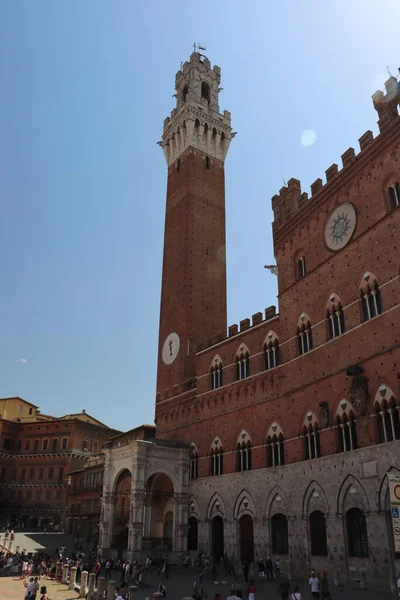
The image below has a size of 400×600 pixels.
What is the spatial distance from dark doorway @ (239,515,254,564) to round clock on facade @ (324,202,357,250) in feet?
49.4

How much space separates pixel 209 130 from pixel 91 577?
124ft

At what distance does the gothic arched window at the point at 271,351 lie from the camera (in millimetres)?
27453

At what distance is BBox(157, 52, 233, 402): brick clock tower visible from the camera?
A: 121 ft

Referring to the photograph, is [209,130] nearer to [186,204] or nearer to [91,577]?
[186,204]

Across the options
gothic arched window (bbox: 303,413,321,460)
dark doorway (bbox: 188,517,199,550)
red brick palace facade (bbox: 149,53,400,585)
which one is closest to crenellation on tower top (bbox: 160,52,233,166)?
red brick palace facade (bbox: 149,53,400,585)

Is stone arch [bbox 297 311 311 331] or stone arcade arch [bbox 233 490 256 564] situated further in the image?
stone arcade arch [bbox 233 490 256 564]

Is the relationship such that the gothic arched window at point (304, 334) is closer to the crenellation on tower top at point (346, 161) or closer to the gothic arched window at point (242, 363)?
the gothic arched window at point (242, 363)

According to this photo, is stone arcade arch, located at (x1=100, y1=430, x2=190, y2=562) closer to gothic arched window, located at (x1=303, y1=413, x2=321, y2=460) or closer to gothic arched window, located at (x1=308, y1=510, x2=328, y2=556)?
gothic arched window, located at (x1=308, y1=510, x2=328, y2=556)

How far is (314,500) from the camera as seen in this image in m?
22.0

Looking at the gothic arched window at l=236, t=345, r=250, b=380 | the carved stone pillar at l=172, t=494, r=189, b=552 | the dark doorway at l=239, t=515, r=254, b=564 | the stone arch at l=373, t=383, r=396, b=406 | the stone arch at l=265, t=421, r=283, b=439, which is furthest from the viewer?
the gothic arched window at l=236, t=345, r=250, b=380

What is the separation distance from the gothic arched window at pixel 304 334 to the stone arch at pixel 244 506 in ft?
27.6

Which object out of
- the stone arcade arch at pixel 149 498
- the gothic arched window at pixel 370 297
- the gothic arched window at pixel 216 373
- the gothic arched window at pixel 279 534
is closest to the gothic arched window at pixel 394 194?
the gothic arched window at pixel 370 297

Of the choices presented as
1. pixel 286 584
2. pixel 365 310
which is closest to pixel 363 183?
pixel 365 310

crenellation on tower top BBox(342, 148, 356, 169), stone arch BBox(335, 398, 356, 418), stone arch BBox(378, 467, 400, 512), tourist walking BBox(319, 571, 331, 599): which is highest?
crenellation on tower top BBox(342, 148, 356, 169)
